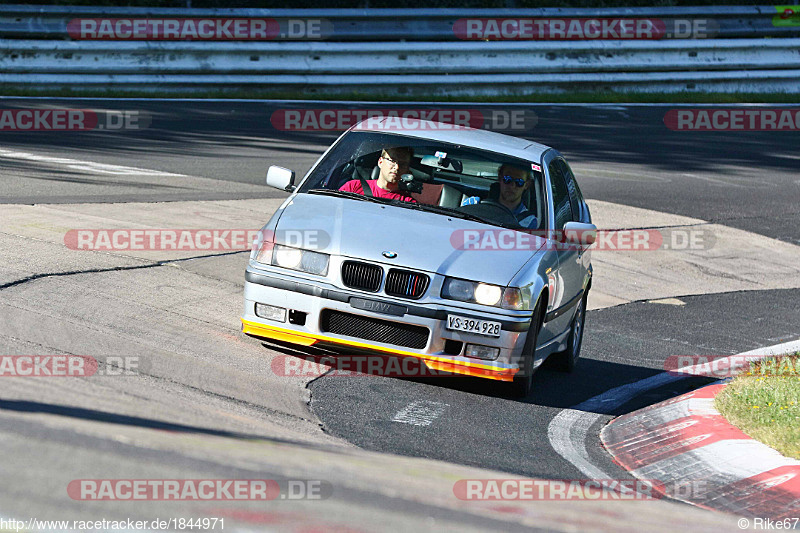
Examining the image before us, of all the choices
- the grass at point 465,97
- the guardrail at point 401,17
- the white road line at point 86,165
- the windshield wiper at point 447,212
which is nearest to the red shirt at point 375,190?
the windshield wiper at point 447,212

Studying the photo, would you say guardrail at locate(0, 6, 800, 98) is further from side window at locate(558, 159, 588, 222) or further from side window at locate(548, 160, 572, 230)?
side window at locate(548, 160, 572, 230)

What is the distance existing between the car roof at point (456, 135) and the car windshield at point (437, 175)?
0.07 m

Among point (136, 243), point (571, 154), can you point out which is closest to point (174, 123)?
point (571, 154)

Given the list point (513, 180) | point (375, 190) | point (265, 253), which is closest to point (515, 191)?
point (513, 180)

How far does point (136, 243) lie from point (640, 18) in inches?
604

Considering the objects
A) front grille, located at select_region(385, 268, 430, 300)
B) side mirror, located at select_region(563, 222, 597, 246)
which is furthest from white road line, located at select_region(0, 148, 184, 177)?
front grille, located at select_region(385, 268, 430, 300)

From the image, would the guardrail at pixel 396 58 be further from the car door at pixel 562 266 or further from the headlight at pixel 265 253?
A: the headlight at pixel 265 253

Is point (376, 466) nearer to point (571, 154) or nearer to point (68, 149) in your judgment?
point (68, 149)

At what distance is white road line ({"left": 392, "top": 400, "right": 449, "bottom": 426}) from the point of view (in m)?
5.84

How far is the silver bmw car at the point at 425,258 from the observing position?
6.19 metres

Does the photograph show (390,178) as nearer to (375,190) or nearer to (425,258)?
(375,190)

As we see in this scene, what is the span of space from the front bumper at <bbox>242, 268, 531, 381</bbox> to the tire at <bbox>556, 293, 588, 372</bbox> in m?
1.28

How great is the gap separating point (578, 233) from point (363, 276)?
1728 mm

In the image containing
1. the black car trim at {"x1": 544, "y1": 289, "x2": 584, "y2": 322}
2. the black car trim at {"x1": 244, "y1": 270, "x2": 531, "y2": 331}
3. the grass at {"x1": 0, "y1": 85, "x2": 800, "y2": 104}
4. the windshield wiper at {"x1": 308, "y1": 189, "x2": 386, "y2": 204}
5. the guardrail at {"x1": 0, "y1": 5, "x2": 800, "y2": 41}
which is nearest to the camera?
the black car trim at {"x1": 244, "y1": 270, "x2": 531, "y2": 331}
